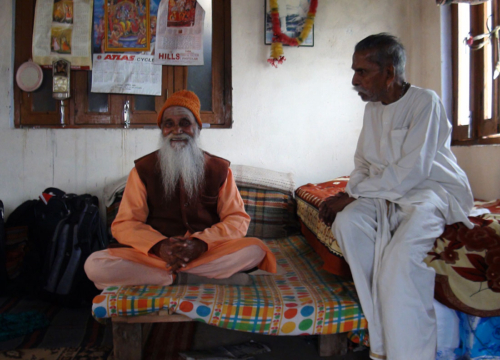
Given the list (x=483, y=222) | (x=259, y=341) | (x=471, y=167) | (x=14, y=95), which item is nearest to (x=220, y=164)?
(x=259, y=341)

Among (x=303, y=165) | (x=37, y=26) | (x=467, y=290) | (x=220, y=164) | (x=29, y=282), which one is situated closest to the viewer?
(x=467, y=290)

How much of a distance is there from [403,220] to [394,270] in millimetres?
267

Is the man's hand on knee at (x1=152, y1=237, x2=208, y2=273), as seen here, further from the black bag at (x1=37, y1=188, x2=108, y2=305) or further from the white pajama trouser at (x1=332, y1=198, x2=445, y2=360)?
the black bag at (x1=37, y1=188, x2=108, y2=305)

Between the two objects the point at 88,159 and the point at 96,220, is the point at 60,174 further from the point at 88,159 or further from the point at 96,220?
the point at 96,220

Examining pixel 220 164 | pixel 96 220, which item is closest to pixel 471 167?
pixel 220 164

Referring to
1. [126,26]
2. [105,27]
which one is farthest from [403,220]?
[105,27]

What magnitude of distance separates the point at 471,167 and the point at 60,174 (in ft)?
11.4

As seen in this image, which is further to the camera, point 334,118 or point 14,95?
point 334,118

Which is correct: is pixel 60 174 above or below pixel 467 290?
above

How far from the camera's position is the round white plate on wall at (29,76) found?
140 inches

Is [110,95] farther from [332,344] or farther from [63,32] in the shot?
[332,344]

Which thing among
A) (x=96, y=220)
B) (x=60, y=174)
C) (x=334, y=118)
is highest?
(x=334, y=118)

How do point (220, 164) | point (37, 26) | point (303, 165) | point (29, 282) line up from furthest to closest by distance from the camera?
point (303, 165) → point (37, 26) → point (29, 282) → point (220, 164)

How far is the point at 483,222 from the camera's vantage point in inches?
76.1
